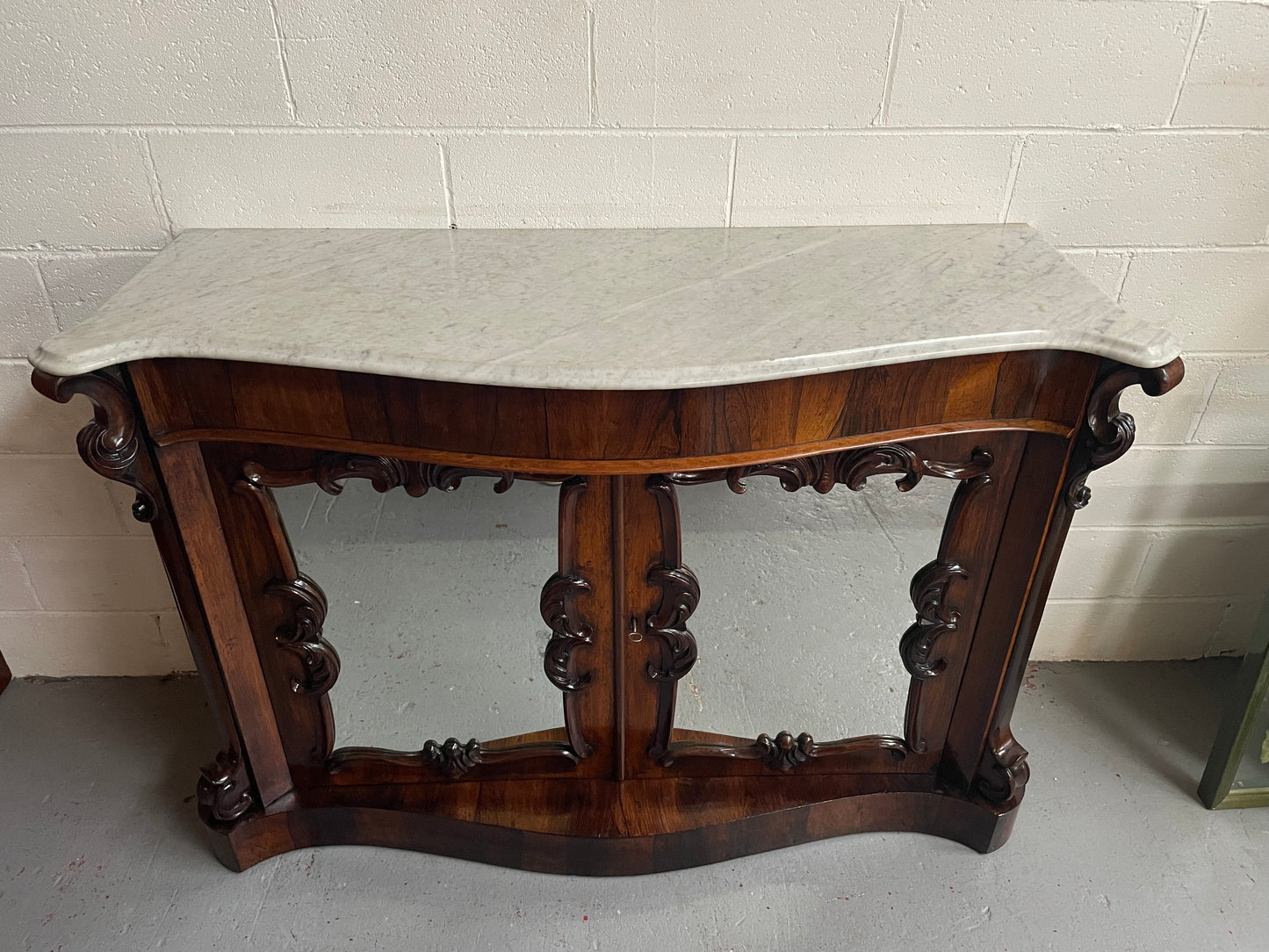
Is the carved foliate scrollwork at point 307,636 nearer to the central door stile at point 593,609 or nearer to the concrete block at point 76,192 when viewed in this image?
the central door stile at point 593,609

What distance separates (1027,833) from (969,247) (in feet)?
3.37

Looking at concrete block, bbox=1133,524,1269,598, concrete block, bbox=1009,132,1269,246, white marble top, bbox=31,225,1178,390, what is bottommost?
concrete block, bbox=1133,524,1269,598

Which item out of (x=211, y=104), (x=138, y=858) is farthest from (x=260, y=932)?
(x=211, y=104)

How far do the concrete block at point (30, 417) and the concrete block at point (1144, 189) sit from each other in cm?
160

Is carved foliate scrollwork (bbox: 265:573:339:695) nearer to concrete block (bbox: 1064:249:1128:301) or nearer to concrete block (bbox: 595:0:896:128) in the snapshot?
concrete block (bbox: 595:0:896:128)

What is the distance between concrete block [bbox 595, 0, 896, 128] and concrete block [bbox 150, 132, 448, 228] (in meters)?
0.30

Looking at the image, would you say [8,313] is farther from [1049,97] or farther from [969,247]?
[1049,97]

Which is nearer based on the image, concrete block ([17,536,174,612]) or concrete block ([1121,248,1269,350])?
concrete block ([1121,248,1269,350])

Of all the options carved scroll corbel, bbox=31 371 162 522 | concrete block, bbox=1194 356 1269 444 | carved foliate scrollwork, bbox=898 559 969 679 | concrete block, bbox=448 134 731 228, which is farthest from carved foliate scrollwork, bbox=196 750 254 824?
concrete block, bbox=1194 356 1269 444

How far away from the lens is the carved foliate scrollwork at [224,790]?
1516mm

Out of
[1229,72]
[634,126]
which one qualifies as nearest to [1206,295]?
[1229,72]

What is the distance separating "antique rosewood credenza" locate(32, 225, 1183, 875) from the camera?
3.62 feet

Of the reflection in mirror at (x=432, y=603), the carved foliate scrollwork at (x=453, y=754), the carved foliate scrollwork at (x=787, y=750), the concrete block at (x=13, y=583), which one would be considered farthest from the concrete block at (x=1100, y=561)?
the concrete block at (x=13, y=583)

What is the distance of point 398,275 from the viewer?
1.27 meters
